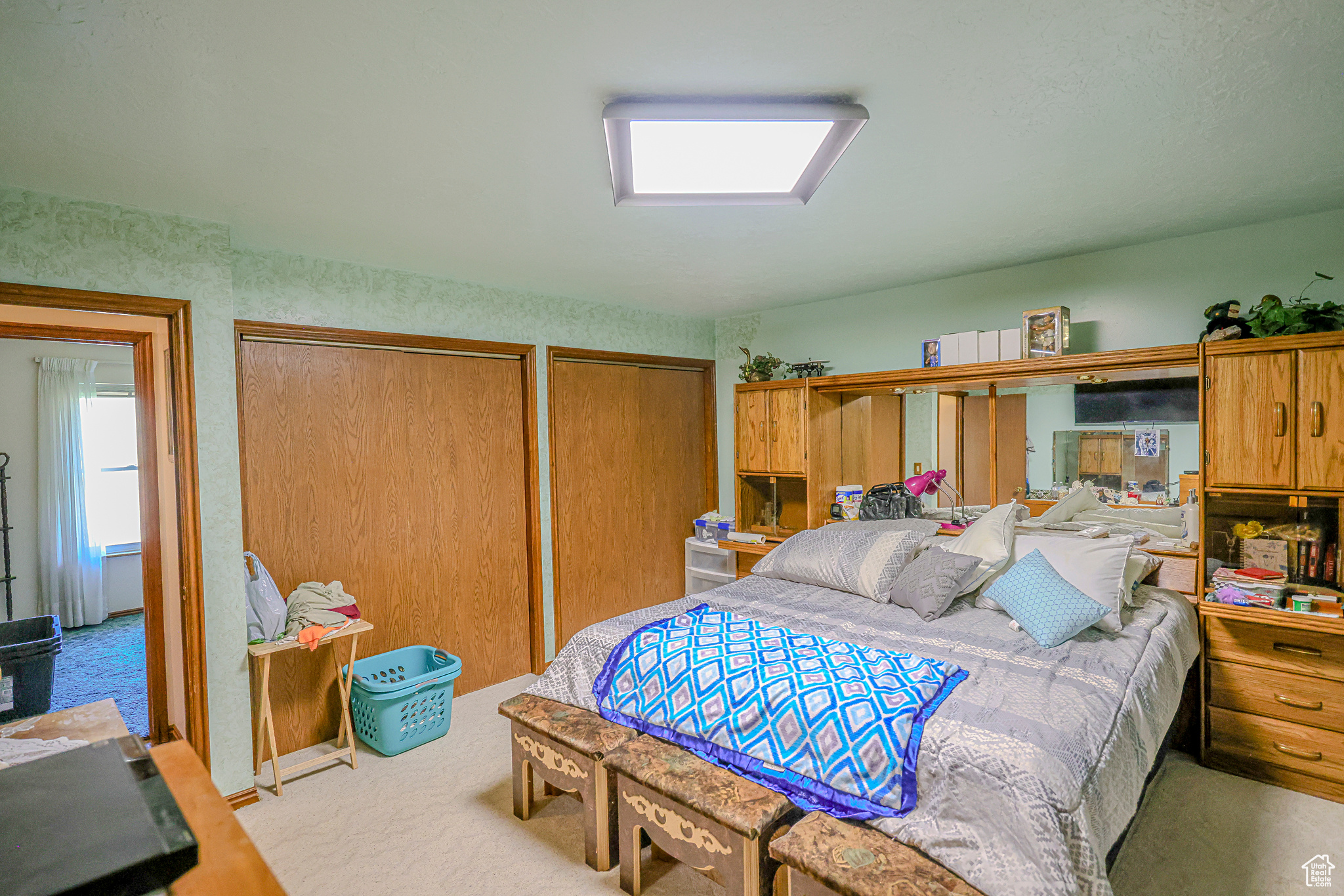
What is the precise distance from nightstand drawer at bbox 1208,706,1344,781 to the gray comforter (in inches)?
14.8

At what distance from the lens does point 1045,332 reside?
315cm

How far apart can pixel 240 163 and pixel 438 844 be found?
243 cm

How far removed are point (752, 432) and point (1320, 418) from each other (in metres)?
2.74

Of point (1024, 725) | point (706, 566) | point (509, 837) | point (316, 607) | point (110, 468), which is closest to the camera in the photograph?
point (1024, 725)

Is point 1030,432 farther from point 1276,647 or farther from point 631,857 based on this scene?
point 631,857

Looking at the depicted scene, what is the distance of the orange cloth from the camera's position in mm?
2689

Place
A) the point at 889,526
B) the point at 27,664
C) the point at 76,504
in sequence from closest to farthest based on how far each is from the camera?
the point at 27,664
the point at 889,526
the point at 76,504

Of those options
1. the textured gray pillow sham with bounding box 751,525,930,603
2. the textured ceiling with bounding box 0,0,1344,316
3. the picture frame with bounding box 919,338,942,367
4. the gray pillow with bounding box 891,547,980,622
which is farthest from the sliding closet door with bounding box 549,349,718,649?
the gray pillow with bounding box 891,547,980,622

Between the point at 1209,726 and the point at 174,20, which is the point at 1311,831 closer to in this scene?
→ the point at 1209,726

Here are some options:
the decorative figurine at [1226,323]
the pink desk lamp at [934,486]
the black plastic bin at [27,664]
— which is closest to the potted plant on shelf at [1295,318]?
the decorative figurine at [1226,323]

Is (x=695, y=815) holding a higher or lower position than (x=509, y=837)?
higher

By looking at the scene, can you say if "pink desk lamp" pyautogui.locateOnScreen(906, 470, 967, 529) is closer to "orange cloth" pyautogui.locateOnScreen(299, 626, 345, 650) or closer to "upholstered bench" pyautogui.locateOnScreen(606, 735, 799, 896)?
"upholstered bench" pyautogui.locateOnScreen(606, 735, 799, 896)

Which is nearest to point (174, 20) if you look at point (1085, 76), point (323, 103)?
point (323, 103)

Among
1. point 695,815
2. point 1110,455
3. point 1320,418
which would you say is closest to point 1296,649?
point 1320,418
